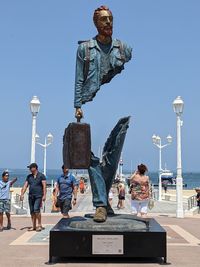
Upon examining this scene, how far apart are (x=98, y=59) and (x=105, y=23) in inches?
21.6

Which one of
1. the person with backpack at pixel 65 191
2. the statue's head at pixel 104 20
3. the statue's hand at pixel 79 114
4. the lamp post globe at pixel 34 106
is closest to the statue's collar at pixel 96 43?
the statue's head at pixel 104 20

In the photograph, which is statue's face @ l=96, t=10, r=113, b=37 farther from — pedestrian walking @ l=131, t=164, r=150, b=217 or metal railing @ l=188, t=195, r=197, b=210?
metal railing @ l=188, t=195, r=197, b=210

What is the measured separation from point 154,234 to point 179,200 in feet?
32.7

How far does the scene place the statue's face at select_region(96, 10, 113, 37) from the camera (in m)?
7.34

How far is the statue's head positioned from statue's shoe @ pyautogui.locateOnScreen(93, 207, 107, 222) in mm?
2627

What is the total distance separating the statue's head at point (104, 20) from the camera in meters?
7.35

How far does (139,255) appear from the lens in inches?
256

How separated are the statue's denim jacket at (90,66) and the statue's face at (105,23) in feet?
0.65

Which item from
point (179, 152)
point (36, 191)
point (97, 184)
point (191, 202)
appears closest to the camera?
point (97, 184)

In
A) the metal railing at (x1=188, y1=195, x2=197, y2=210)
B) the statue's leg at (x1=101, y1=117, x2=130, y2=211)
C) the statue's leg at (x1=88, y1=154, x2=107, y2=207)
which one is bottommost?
the metal railing at (x1=188, y1=195, x2=197, y2=210)

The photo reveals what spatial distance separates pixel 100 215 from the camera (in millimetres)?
6883

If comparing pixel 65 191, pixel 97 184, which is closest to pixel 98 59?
pixel 97 184

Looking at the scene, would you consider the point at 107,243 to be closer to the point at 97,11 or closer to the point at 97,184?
the point at 97,184

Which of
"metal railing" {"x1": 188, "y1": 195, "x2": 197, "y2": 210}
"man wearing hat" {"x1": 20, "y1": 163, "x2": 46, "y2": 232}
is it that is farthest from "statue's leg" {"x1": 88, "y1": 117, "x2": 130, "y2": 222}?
"metal railing" {"x1": 188, "y1": 195, "x2": 197, "y2": 210}
